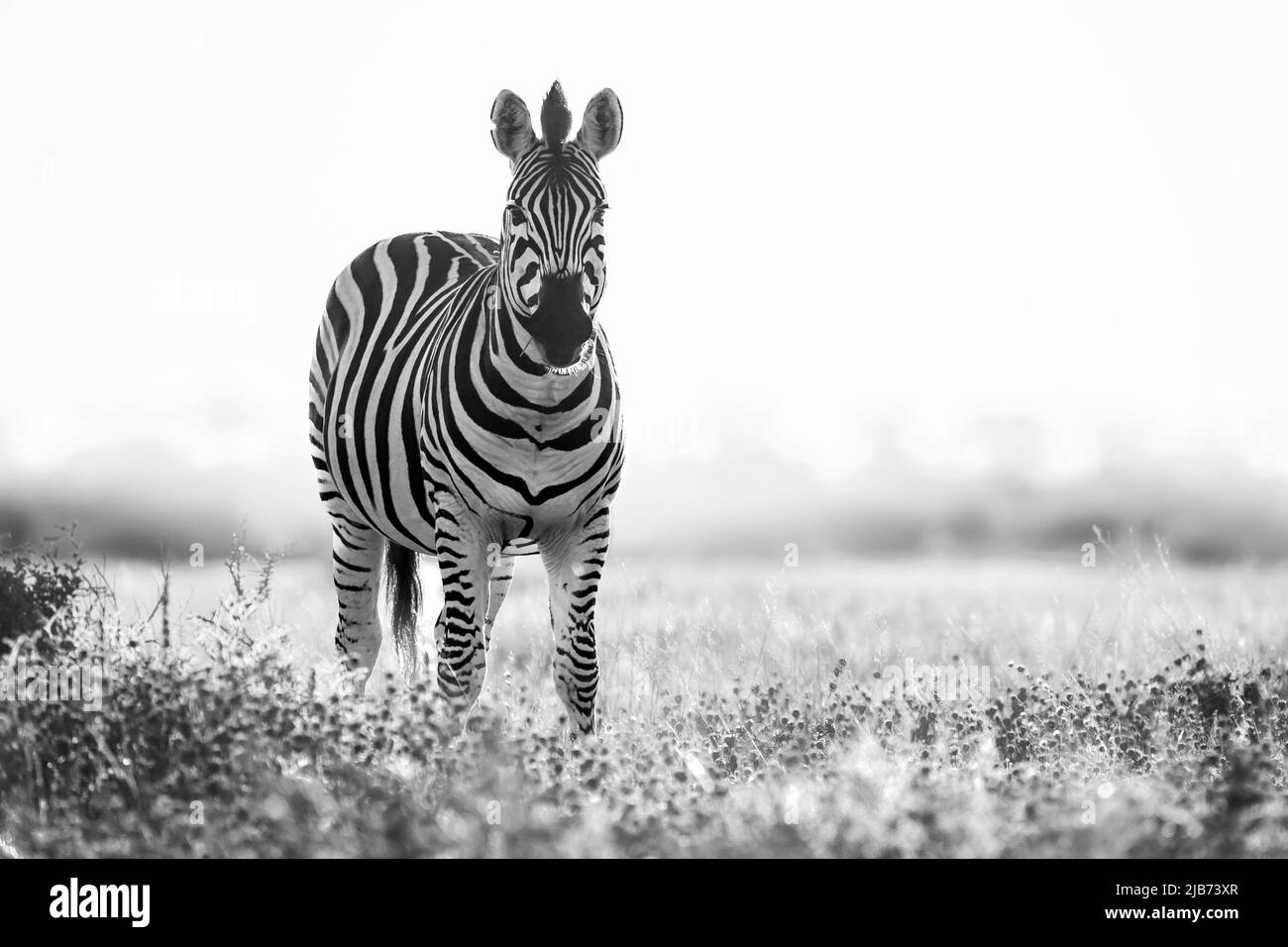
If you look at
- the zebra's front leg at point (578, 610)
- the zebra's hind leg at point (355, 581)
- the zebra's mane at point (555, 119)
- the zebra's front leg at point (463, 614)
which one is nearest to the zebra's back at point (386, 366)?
the zebra's hind leg at point (355, 581)

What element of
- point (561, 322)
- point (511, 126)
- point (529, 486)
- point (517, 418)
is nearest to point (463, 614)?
point (529, 486)

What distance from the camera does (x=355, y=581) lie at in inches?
341

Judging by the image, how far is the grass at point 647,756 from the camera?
4520 millimetres

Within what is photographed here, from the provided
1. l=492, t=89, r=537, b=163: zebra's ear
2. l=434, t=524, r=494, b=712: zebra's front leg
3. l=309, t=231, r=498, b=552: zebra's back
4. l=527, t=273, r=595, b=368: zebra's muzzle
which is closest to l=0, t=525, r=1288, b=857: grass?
l=434, t=524, r=494, b=712: zebra's front leg

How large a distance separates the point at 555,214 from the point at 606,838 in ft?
10.3

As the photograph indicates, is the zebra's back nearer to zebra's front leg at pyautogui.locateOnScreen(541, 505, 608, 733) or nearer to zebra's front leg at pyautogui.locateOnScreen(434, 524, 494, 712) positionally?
zebra's front leg at pyautogui.locateOnScreen(434, 524, 494, 712)

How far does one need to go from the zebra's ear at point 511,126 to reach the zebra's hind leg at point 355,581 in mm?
2747

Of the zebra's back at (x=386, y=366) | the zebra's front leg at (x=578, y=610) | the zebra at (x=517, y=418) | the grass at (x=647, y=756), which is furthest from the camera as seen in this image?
the zebra's back at (x=386, y=366)

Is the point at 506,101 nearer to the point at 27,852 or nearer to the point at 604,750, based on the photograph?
the point at 604,750

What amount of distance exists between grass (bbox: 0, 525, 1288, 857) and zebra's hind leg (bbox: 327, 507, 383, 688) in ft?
1.09

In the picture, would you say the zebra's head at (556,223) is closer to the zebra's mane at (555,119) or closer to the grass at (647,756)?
the zebra's mane at (555,119)

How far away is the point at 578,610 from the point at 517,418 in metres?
1.07

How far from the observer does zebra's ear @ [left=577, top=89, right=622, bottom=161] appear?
6.92 m
